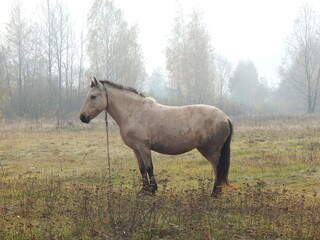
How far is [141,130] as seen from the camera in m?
7.51

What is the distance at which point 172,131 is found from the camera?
24.8 feet

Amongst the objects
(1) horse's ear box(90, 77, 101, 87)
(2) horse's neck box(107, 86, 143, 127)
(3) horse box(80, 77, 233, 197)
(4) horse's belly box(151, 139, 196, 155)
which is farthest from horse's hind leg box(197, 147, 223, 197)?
(1) horse's ear box(90, 77, 101, 87)

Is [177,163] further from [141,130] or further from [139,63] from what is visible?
[139,63]

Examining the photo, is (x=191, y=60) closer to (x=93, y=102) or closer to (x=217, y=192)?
(x=93, y=102)

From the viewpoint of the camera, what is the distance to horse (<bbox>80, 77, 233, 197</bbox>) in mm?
7500

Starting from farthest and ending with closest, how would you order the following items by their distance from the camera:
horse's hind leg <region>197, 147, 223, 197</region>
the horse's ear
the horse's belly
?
the horse's ear, the horse's belly, horse's hind leg <region>197, 147, 223, 197</region>

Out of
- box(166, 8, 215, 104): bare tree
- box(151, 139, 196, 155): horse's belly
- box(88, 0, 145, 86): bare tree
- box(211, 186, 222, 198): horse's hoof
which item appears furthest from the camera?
box(166, 8, 215, 104): bare tree

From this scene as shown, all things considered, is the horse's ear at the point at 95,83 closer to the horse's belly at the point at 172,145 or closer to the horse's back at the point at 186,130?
the horse's back at the point at 186,130

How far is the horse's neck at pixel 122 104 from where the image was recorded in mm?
7820

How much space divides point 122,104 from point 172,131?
1.29 m

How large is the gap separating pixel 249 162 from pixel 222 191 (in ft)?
15.2

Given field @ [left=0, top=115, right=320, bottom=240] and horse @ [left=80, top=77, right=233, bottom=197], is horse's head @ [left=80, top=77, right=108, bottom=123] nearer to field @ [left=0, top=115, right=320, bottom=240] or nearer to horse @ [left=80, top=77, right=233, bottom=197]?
horse @ [left=80, top=77, right=233, bottom=197]

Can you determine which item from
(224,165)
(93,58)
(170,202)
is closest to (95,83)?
(170,202)

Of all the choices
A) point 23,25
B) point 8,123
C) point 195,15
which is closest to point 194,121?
point 8,123
